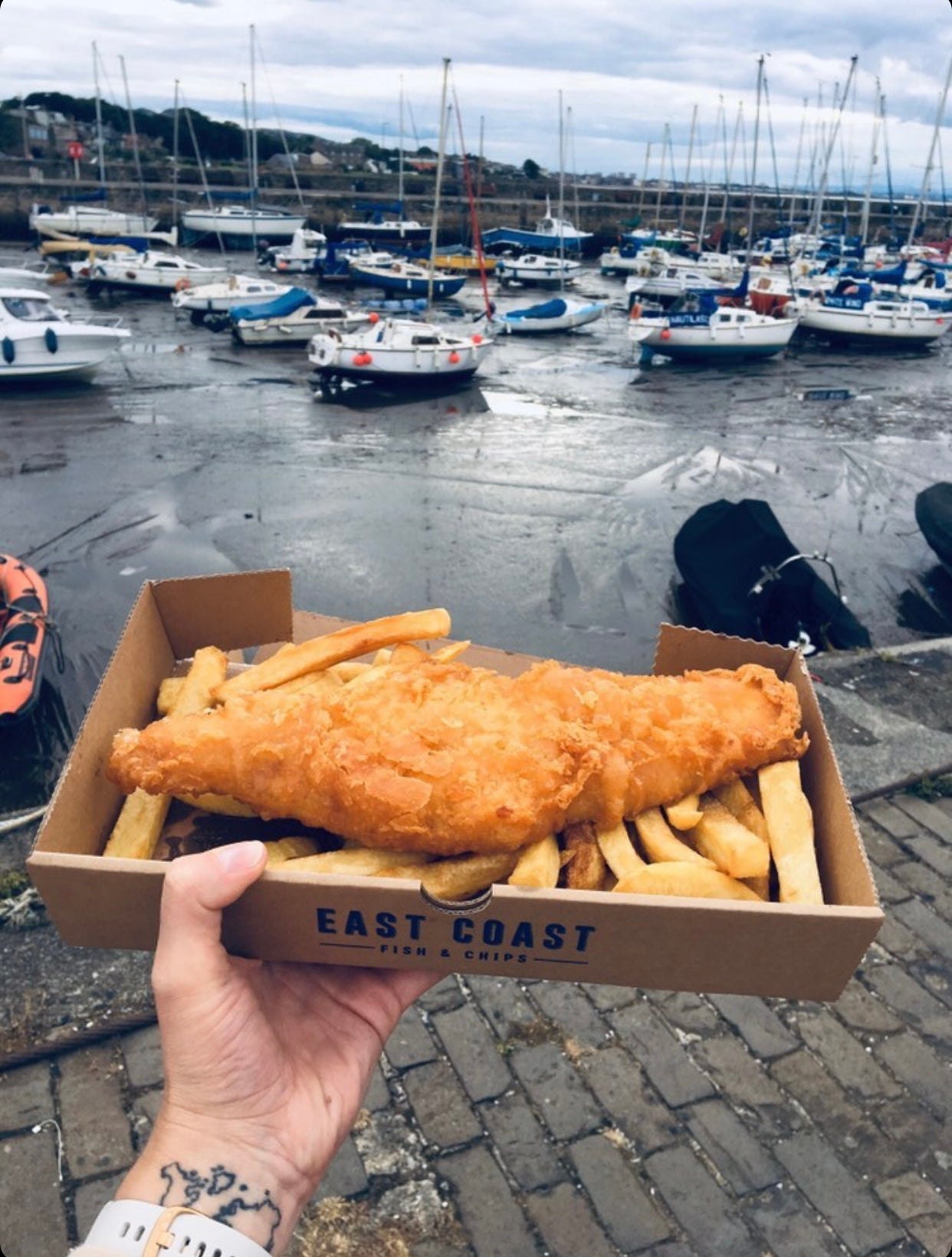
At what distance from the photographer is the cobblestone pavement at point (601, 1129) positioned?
353 centimetres

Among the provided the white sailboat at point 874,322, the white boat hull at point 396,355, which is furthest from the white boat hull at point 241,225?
the white boat hull at point 396,355

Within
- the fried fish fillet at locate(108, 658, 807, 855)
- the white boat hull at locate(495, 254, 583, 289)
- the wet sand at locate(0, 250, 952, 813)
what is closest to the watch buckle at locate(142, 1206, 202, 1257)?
the fried fish fillet at locate(108, 658, 807, 855)

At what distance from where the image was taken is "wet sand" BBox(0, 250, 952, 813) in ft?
43.1

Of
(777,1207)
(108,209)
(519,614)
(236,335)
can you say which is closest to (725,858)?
(777,1207)

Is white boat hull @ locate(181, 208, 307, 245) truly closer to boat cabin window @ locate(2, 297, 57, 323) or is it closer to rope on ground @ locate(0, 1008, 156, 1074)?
boat cabin window @ locate(2, 297, 57, 323)

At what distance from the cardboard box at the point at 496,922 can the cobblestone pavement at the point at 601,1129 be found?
1.67 metres

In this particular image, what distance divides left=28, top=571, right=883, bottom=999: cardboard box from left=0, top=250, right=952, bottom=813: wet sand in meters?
7.12

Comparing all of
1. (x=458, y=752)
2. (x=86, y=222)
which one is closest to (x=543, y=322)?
(x=86, y=222)

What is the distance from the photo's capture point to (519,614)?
1298cm

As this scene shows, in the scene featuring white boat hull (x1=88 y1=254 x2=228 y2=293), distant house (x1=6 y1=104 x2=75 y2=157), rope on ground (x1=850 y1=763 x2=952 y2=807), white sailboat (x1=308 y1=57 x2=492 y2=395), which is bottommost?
rope on ground (x1=850 y1=763 x2=952 y2=807)

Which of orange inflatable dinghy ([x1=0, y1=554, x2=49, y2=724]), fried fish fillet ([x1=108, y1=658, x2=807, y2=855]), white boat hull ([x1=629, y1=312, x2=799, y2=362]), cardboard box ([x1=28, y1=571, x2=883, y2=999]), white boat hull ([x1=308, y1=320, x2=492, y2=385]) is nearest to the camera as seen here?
cardboard box ([x1=28, y1=571, x2=883, y2=999])

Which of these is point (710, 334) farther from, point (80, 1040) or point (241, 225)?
point (241, 225)

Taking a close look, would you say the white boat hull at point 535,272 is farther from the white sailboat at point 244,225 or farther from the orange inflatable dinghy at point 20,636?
the orange inflatable dinghy at point 20,636

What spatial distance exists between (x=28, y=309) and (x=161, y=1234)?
1048 inches
